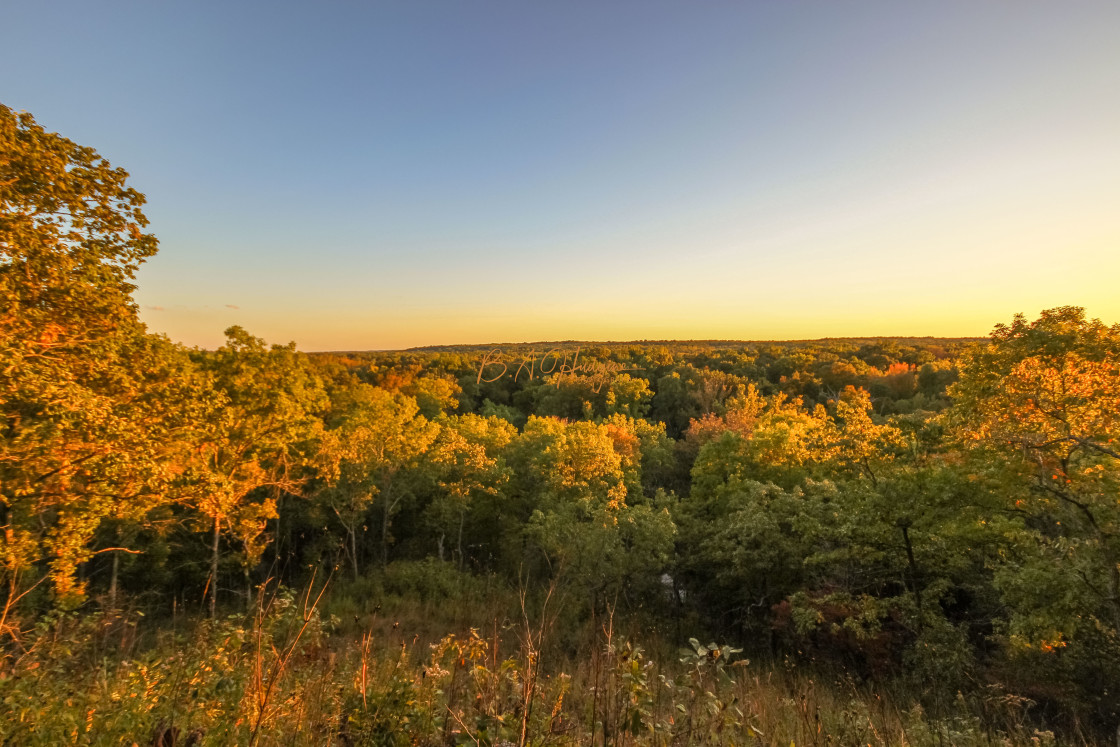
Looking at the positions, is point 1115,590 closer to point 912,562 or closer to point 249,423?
point 912,562

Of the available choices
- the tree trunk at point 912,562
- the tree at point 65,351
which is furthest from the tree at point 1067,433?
the tree at point 65,351

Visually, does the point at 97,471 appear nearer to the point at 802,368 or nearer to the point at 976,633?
the point at 976,633

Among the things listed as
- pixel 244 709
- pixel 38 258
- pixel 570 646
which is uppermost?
pixel 38 258

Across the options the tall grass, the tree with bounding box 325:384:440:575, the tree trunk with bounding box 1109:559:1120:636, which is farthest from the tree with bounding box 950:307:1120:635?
the tree with bounding box 325:384:440:575

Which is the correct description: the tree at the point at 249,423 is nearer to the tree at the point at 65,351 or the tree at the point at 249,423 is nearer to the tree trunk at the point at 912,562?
the tree at the point at 65,351

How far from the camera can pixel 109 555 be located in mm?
17469

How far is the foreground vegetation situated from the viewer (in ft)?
11.9

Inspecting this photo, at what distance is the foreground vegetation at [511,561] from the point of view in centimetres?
363

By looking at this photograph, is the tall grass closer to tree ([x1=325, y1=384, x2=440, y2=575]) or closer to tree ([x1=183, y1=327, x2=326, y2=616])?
tree ([x1=183, y1=327, x2=326, y2=616])

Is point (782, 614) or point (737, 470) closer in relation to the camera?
point (782, 614)

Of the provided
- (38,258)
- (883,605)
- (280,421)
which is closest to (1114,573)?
(883,605)

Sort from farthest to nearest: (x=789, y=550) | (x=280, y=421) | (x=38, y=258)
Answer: (x=280, y=421)
(x=789, y=550)
(x=38, y=258)

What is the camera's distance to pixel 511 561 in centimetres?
2269

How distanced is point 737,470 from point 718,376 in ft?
124
